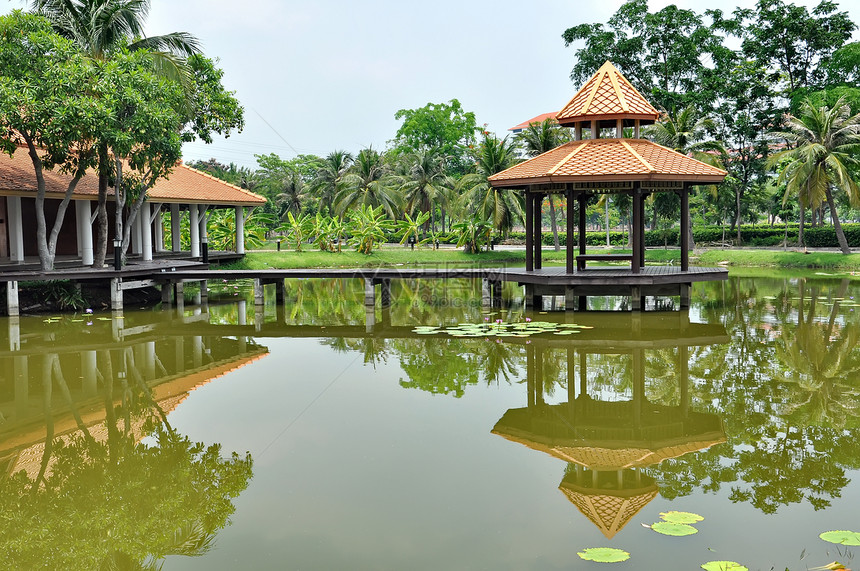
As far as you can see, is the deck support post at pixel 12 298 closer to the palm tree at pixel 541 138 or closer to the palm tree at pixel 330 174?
the palm tree at pixel 541 138

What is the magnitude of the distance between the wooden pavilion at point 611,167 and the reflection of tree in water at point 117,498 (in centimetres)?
1118

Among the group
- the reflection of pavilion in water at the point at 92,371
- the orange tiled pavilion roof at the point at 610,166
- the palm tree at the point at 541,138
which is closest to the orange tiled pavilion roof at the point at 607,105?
the orange tiled pavilion roof at the point at 610,166

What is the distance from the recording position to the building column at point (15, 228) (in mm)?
20656

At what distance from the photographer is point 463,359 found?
12.0 m

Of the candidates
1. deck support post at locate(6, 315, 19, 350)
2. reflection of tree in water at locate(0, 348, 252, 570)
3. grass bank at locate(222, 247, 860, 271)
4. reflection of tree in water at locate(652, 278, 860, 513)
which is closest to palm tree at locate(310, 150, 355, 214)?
grass bank at locate(222, 247, 860, 271)

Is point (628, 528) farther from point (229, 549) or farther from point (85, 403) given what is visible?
point (85, 403)

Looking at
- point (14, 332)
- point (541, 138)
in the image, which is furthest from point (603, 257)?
point (541, 138)

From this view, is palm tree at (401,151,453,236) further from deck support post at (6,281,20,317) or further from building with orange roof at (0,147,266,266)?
deck support post at (6,281,20,317)

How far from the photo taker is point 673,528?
5.38 metres

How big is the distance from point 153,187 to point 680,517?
22083 millimetres

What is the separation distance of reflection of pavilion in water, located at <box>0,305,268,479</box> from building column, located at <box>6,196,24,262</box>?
493 centimetres

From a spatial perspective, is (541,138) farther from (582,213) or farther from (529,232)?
(529,232)

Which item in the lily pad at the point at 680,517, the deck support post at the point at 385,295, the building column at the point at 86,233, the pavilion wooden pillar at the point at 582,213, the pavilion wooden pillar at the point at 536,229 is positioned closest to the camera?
the lily pad at the point at 680,517

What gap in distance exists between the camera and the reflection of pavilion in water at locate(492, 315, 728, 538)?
6.03 metres
